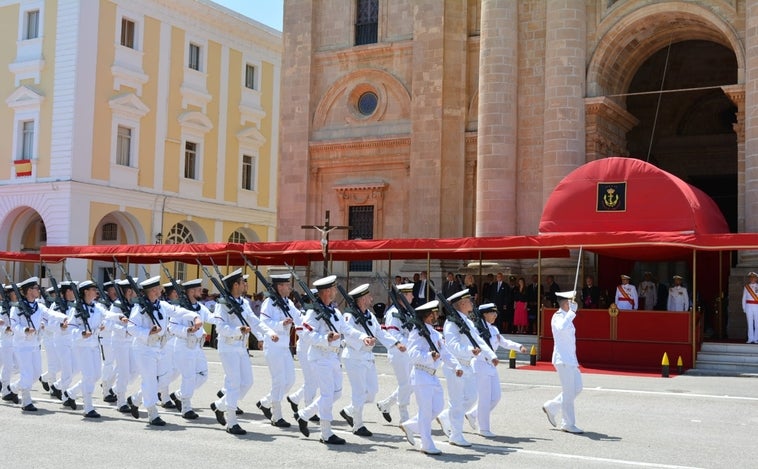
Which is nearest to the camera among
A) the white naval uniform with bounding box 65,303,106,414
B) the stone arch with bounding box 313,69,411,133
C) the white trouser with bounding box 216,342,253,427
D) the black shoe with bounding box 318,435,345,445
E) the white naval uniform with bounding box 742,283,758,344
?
the black shoe with bounding box 318,435,345,445

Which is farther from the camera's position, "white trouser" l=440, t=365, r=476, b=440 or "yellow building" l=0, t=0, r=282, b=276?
"yellow building" l=0, t=0, r=282, b=276

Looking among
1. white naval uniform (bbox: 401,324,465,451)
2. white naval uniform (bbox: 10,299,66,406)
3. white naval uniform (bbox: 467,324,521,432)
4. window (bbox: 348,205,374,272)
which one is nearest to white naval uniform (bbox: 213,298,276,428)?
white naval uniform (bbox: 401,324,465,451)

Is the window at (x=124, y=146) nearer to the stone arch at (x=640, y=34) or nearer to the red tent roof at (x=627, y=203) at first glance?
the stone arch at (x=640, y=34)

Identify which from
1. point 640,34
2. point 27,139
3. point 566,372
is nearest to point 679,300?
point 640,34

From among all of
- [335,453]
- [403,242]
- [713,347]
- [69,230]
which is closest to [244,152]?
[69,230]

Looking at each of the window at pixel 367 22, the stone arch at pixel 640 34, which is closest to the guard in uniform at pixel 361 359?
the stone arch at pixel 640 34

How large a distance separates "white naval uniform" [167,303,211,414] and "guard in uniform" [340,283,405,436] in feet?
7.74

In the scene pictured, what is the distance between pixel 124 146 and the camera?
4228 centimetres

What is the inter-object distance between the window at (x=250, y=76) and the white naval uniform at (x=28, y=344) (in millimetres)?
33736

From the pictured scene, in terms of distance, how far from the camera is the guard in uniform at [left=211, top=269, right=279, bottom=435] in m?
12.9

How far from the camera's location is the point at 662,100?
36094mm

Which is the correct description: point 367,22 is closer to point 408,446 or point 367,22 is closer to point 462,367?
point 462,367

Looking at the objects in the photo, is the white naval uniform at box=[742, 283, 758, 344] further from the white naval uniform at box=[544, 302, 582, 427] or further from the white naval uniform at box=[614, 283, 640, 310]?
the white naval uniform at box=[544, 302, 582, 427]

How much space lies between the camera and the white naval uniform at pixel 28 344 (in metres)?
15.2
